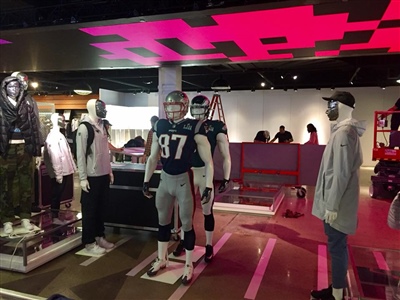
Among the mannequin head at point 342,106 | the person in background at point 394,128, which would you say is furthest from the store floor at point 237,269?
the person in background at point 394,128

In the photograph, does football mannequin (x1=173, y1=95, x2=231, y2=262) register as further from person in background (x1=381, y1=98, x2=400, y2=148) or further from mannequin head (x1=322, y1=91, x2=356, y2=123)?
person in background (x1=381, y1=98, x2=400, y2=148)

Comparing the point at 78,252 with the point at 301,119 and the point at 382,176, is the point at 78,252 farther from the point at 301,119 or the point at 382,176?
the point at 301,119

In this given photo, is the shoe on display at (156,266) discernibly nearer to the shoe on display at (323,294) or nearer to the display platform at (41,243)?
the display platform at (41,243)

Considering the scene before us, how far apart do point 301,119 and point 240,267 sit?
407 inches

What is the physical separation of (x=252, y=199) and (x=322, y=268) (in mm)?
2891

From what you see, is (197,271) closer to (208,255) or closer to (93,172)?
(208,255)

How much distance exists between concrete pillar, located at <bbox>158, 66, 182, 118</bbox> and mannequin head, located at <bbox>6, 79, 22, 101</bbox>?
215 cm

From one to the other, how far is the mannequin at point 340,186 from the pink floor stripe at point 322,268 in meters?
0.46

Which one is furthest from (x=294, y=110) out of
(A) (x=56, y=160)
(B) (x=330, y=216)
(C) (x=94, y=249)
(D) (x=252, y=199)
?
(B) (x=330, y=216)

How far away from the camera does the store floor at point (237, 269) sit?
2891 millimetres

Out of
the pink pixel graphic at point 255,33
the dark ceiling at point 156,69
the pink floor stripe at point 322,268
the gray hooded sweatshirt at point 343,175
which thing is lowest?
the pink floor stripe at point 322,268

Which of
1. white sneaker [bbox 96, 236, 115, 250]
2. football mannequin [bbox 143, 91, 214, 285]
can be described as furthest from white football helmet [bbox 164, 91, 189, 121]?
white sneaker [bbox 96, 236, 115, 250]

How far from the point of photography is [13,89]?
3.51m

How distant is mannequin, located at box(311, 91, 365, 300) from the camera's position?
7.89 ft
